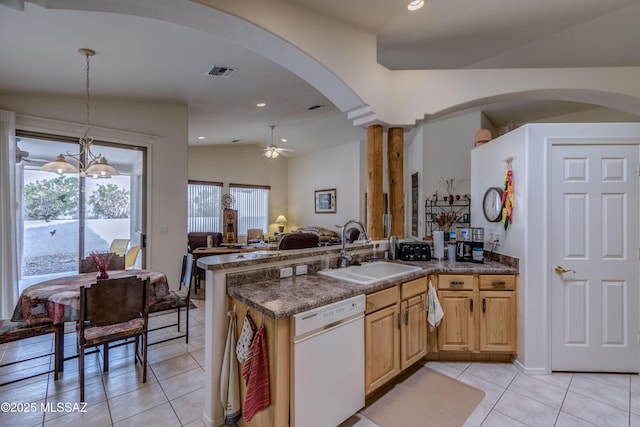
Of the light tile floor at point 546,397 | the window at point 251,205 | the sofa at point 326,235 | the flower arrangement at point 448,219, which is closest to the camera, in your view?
the light tile floor at point 546,397

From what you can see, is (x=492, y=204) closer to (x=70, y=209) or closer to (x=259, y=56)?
(x=259, y=56)

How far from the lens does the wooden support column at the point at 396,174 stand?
3119mm

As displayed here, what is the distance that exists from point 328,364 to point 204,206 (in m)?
6.99

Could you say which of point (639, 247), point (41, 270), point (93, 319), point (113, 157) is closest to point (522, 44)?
point (639, 247)

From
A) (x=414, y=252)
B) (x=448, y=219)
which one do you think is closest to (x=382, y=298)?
(x=414, y=252)

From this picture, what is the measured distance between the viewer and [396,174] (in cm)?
313

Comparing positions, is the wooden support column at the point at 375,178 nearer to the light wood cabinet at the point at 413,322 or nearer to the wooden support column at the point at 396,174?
the wooden support column at the point at 396,174

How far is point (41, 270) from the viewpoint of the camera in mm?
3654

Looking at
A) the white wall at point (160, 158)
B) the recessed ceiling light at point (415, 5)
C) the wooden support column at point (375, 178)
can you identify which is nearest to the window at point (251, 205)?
the white wall at point (160, 158)

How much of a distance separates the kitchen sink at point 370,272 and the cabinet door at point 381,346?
24 centimetres

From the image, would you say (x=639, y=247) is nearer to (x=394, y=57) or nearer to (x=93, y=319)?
(x=394, y=57)

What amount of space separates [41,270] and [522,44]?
6.42 meters

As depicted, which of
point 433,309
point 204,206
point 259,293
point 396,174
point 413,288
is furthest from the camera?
point 204,206

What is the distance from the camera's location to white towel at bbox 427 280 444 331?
2.54 meters
